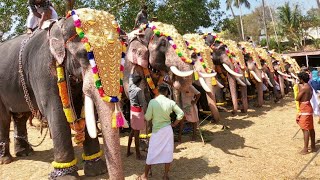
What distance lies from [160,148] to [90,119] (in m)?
1.18

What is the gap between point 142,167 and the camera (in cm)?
513

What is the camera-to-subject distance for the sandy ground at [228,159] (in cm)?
489

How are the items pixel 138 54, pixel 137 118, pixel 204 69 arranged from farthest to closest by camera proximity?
pixel 204 69 < pixel 138 54 < pixel 137 118

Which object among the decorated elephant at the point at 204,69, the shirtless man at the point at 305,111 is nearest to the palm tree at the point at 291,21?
the decorated elephant at the point at 204,69

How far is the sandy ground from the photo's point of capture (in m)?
4.89

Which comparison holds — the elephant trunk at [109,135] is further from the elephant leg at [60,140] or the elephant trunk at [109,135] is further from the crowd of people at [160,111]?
the crowd of people at [160,111]

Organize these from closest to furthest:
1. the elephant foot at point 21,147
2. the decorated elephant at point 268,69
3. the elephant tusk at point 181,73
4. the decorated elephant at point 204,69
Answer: the elephant tusk at point 181,73, the elephant foot at point 21,147, the decorated elephant at point 204,69, the decorated elephant at point 268,69

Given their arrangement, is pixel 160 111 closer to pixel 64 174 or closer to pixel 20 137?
pixel 64 174

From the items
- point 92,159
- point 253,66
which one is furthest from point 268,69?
point 92,159

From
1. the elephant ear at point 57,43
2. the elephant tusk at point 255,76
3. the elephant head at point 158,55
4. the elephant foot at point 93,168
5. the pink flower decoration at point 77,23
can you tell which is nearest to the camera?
the pink flower decoration at point 77,23

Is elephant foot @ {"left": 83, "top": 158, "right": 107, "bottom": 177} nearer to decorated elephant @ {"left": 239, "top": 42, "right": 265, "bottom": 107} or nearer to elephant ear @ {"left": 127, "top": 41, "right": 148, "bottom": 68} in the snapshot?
elephant ear @ {"left": 127, "top": 41, "right": 148, "bottom": 68}

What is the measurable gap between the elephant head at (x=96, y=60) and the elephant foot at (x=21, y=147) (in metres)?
2.69

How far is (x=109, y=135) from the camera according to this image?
3.49 m

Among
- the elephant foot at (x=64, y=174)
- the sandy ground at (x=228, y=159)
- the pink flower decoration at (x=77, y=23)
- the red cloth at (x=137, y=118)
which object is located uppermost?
the pink flower decoration at (x=77, y=23)
